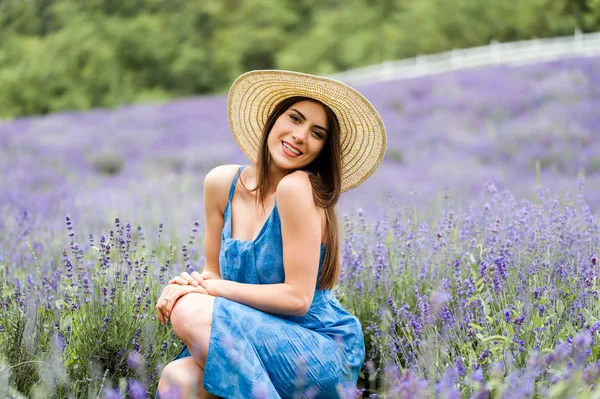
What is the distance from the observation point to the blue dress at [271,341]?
6.81 feet

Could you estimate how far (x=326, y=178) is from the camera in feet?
8.12

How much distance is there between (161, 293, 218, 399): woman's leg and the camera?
2094 millimetres

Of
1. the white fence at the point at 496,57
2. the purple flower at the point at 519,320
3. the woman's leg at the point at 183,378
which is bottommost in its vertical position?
the woman's leg at the point at 183,378

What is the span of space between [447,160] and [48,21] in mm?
22357

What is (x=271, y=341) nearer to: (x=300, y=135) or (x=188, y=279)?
(x=188, y=279)

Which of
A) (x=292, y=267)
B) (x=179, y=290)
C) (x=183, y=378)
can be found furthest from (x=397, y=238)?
(x=183, y=378)

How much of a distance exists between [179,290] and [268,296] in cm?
29

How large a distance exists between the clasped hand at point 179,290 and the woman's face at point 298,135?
1.63 feet

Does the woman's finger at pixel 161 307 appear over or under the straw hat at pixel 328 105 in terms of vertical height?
under

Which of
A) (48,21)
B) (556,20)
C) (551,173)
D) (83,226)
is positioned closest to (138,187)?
(83,226)

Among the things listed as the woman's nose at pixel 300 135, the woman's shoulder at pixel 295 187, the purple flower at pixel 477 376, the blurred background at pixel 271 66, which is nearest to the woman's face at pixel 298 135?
→ the woman's nose at pixel 300 135

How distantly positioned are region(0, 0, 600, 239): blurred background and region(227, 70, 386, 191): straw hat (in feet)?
3.24

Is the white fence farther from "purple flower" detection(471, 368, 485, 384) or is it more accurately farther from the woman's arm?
"purple flower" detection(471, 368, 485, 384)

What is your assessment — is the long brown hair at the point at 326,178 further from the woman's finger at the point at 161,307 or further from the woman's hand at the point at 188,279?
the woman's finger at the point at 161,307
